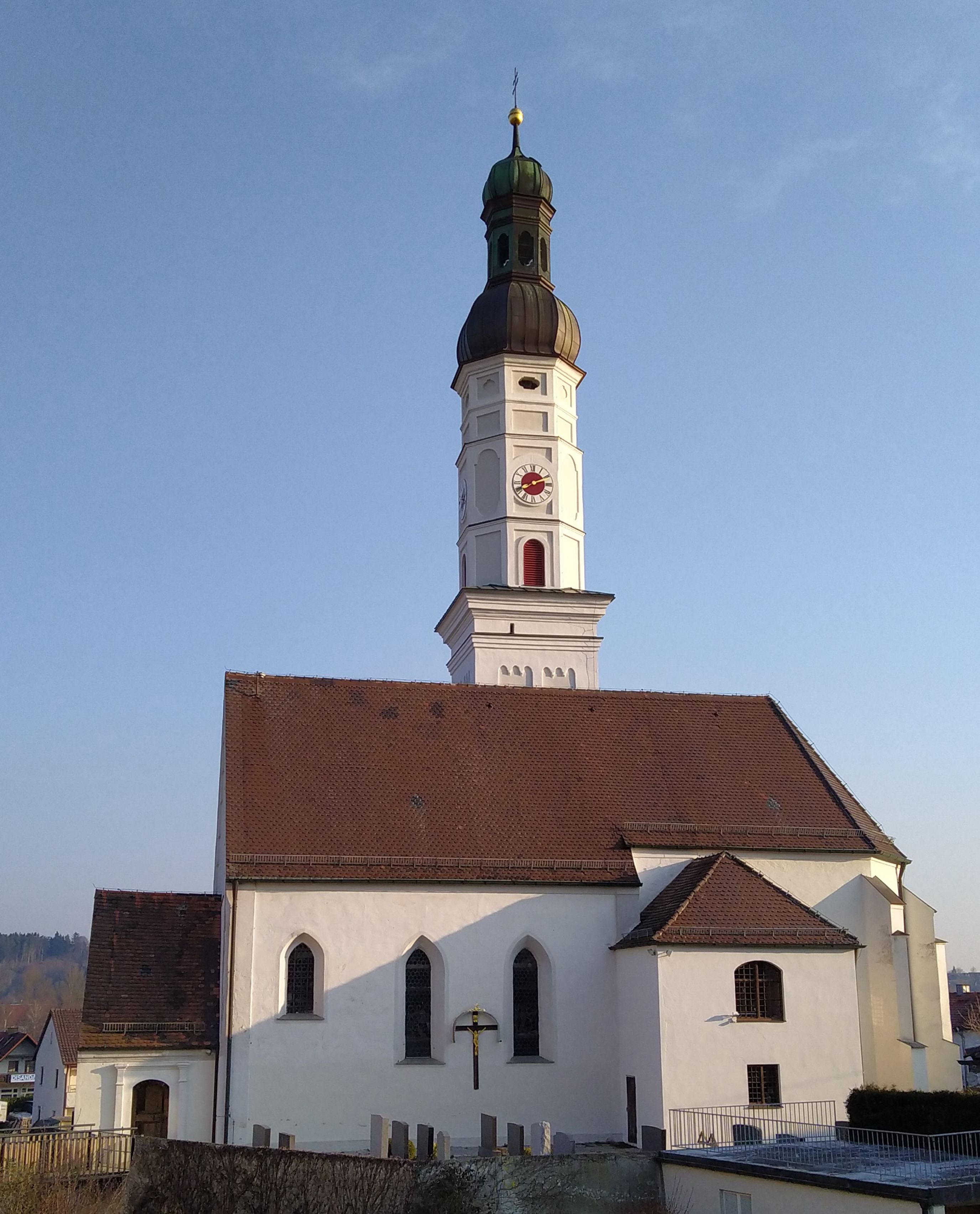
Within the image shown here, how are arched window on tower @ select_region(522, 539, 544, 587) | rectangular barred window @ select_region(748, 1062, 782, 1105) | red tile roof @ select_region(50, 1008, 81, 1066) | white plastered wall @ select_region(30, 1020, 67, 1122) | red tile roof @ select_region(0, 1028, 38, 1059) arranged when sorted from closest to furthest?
rectangular barred window @ select_region(748, 1062, 782, 1105)
white plastered wall @ select_region(30, 1020, 67, 1122)
red tile roof @ select_region(50, 1008, 81, 1066)
arched window on tower @ select_region(522, 539, 544, 587)
red tile roof @ select_region(0, 1028, 38, 1059)

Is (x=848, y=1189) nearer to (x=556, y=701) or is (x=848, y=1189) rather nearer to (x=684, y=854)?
(x=684, y=854)

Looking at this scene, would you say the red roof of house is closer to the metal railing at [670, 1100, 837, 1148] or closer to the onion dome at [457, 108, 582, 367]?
the metal railing at [670, 1100, 837, 1148]

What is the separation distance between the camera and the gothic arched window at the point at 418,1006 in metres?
29.8

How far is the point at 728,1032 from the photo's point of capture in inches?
1115

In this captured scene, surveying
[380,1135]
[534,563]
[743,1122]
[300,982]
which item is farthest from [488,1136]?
[534,563]

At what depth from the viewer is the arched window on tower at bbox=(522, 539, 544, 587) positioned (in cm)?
4197

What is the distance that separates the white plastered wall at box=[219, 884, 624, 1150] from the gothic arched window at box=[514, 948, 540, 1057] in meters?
0.24

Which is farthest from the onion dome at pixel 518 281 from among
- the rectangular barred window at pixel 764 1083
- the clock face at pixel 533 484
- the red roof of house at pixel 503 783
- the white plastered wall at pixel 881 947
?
the rectangular barred window at pixel 764 1083

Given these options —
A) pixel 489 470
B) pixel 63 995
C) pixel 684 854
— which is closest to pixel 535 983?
pixel 684 854

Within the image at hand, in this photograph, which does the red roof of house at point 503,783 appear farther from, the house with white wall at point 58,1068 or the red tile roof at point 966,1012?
the red tile roof at point 966,1012

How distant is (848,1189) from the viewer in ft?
60.5

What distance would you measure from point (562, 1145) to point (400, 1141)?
298 cm

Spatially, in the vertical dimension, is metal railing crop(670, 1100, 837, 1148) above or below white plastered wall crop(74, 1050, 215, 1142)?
below

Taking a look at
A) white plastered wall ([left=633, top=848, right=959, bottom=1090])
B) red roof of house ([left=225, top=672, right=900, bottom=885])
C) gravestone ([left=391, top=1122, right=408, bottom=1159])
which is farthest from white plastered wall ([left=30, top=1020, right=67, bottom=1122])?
white plastered wall ([left=633, top=848, right=959, bottom=1090])
